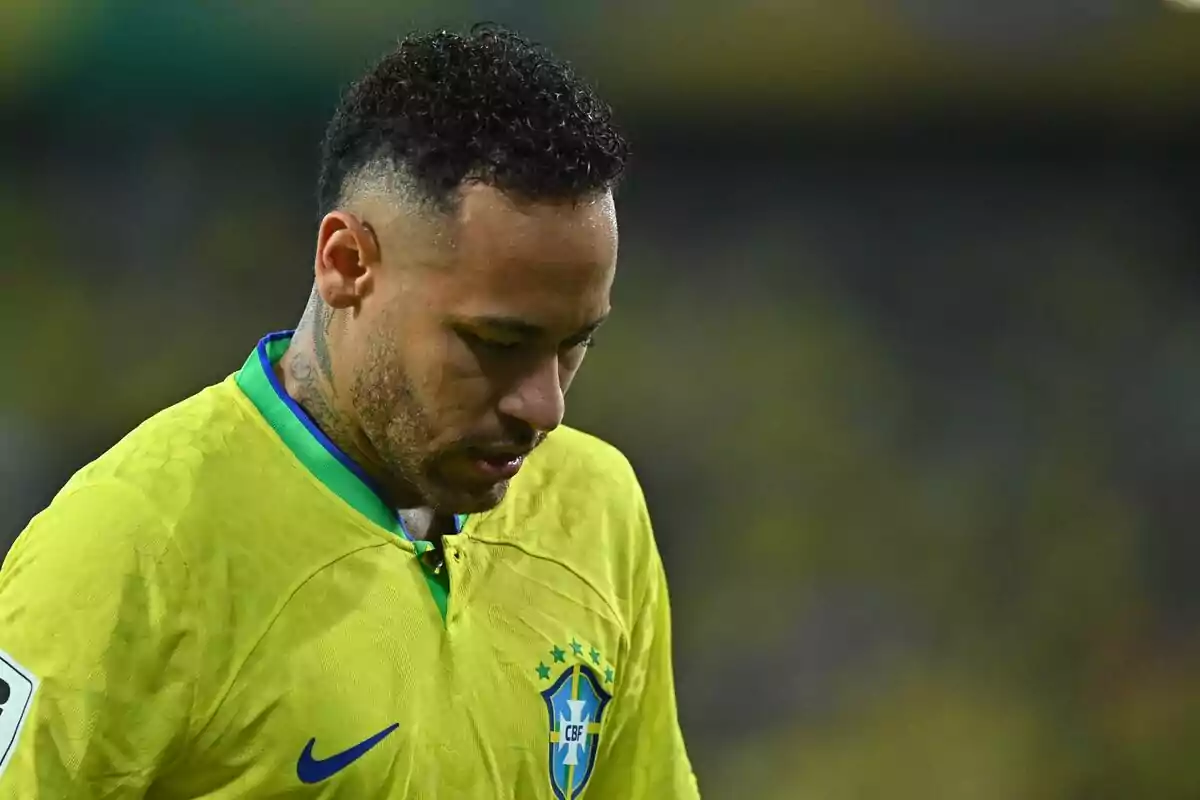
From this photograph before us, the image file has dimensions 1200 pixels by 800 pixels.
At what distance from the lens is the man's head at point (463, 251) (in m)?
0.86

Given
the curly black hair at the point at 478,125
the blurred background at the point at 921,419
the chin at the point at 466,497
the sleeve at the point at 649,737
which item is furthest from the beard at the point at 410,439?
the blurred background at the point at 921,419

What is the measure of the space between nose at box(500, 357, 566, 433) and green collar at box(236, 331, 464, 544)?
127mm

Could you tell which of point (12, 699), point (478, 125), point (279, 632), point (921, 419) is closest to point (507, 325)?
point (478, 125)

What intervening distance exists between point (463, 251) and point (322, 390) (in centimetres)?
16

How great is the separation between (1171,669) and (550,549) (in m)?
1.53

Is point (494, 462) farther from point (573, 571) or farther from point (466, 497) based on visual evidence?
point (573, 571)

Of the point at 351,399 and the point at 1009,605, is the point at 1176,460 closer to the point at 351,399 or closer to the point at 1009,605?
the point at 1009,605

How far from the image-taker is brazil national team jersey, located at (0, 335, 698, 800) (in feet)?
2.65

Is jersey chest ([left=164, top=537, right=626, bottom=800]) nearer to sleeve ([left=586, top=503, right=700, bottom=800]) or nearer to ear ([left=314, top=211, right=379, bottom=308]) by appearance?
sleeve ([left=586, top=503, right=700, bottom=800])

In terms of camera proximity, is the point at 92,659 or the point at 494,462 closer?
the point at 92,659

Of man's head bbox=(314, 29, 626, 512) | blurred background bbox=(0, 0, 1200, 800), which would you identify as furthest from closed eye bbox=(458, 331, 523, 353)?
blurred background bbox=(0, 0, 1200, 800)

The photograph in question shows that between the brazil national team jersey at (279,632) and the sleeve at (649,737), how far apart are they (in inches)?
2.0


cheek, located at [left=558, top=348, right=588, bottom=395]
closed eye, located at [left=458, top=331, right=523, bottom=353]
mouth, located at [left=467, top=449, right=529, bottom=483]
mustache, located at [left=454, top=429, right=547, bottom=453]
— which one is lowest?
mouth, located at [left=467, top=449, right=529, bottom=483]

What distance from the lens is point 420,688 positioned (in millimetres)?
928
